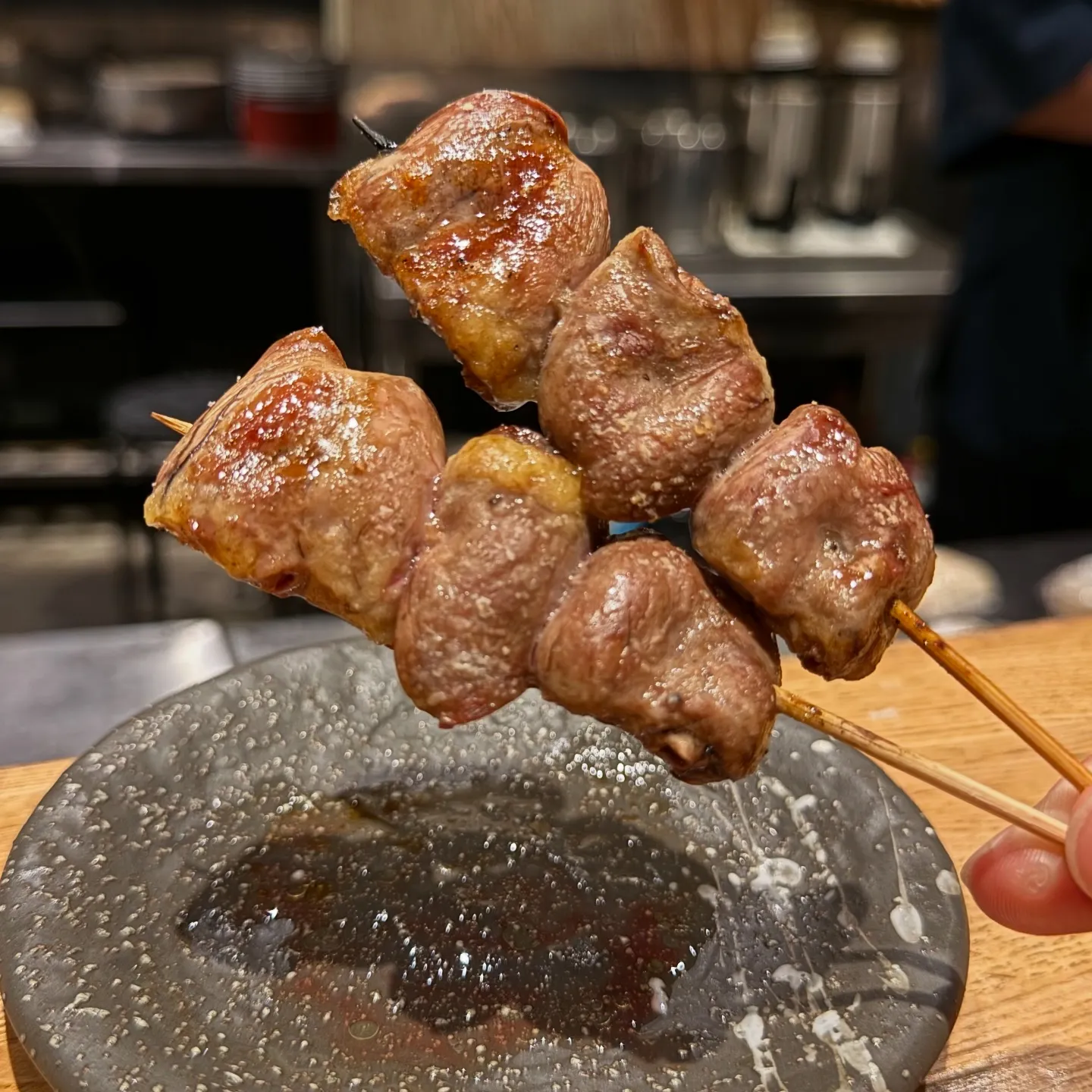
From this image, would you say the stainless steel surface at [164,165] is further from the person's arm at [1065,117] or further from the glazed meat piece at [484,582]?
the glazed meat piece at [484,582]

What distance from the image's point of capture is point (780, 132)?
4.83m

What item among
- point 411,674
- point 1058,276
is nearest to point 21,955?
point 411,674

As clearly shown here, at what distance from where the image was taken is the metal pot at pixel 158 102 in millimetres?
4652

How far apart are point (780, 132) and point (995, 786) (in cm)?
370

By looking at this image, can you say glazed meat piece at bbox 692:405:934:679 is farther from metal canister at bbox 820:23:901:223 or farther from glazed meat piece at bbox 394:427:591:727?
metal canister at bbox 820:23:901:223

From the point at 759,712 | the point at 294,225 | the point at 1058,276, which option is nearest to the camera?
the point at 759,712

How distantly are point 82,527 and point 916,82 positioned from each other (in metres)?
4.48

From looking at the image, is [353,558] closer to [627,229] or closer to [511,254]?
[511,254]

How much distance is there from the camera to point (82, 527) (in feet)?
17.7

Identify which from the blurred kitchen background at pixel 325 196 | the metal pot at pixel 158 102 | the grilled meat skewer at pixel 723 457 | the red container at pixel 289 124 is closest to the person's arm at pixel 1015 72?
the blurred kitchen background at pixel 325 196

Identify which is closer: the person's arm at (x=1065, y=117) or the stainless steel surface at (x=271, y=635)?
the stainless steel surface at (x=271, y=635)

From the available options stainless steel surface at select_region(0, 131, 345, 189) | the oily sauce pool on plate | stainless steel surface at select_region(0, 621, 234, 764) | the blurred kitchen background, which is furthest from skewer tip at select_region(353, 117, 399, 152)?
stainless steel surface at select_region(0, 131, 345, 189)

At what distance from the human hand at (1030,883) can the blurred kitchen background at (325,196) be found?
3.15m

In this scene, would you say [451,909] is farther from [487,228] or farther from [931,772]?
[487,228]
